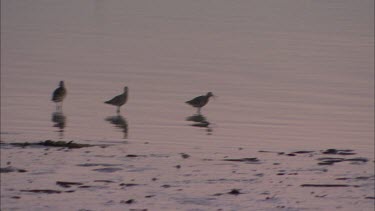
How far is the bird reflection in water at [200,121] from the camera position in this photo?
19.9 m

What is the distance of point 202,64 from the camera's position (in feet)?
105

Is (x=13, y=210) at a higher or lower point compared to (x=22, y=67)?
lower

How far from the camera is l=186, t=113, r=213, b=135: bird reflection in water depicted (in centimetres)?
1992

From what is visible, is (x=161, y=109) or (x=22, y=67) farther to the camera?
(x=22, y=67)

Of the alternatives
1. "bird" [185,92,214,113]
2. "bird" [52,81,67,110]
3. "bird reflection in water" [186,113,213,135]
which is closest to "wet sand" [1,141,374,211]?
"bird reflection in water" [186,113,213,135]

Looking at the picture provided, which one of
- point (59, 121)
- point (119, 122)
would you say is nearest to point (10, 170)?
point (59, 121)

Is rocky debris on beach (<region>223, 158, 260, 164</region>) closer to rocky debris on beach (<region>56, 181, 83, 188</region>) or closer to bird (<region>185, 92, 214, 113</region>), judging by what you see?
rocky debris on beach (<region>56, 181, 83, 188</region>)

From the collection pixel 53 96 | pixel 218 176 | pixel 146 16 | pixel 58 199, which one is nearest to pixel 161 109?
pixel 53 96

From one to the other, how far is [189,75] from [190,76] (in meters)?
0.21

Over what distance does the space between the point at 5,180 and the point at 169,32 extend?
30.0 m

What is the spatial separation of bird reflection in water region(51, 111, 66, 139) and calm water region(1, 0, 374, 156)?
2 cm

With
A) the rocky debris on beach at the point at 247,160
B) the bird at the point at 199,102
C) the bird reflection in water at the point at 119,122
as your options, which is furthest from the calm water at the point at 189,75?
the rocky debris on beach at the point at 247,160

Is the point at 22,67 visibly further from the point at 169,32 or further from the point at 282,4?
the point at 282,4

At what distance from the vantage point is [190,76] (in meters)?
28.4
